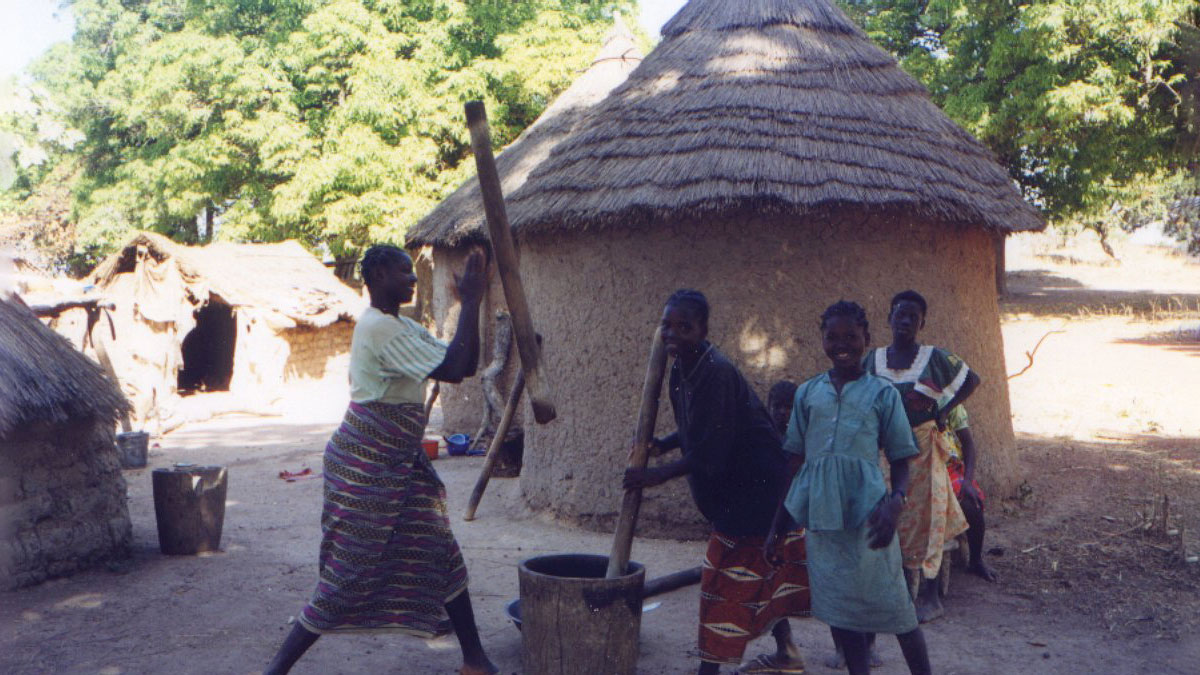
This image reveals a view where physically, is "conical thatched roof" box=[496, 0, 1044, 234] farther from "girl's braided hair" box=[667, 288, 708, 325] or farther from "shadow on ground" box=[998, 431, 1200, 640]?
"girl's braided hair" box=[667, 288, 708, 325]

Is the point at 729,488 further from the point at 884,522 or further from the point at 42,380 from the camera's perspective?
the point at 42,380

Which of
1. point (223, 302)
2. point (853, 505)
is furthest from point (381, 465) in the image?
point (223, 302)

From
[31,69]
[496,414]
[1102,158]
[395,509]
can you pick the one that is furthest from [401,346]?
[31,69]

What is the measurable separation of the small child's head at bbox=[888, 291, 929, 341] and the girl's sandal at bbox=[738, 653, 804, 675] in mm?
1397

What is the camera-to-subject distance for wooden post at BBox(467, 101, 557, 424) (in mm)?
3146

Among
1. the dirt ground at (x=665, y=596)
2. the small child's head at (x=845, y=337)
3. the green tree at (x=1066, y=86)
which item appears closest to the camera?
the small child's head at (x=845, y=337)

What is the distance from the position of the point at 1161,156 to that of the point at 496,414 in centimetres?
1348

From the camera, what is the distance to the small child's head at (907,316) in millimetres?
3896

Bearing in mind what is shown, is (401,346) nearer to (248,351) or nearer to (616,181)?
(616,181)

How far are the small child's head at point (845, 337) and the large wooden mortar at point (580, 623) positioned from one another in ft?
3.30

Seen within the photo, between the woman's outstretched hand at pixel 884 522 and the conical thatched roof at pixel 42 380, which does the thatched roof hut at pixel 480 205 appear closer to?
the conical thatched roof at pixel 42 380

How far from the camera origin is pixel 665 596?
15.2 feet

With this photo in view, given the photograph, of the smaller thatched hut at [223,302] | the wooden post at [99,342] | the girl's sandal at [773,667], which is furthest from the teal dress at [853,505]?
the smaller thatched hut at [223,302]

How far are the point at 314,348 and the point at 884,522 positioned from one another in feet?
46.6
